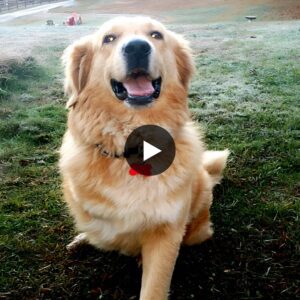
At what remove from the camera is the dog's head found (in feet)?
7.82

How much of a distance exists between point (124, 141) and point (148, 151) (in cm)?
15

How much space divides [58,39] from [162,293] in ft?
30.0

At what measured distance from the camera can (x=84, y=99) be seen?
8.46 feet

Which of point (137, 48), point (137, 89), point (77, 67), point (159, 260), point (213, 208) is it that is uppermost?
point (137, 48)

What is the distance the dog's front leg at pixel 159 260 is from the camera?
2.30m

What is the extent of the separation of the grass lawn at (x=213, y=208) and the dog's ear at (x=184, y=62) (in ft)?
1.06

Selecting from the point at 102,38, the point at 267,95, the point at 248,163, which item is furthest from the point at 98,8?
the point at 102,38

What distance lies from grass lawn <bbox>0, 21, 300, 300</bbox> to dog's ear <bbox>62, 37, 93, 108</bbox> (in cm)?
87

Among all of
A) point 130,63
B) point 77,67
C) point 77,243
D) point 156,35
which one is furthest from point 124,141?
point 77,243

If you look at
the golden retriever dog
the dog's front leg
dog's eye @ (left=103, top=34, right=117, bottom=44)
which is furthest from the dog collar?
dog's eye @ (left=103, top=34, right=117, bottom=44)

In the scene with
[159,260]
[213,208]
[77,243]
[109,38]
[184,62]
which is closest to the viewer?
[159,260]

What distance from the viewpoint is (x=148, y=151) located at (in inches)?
98.9

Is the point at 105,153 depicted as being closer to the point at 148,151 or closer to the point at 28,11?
the point at 148,151
